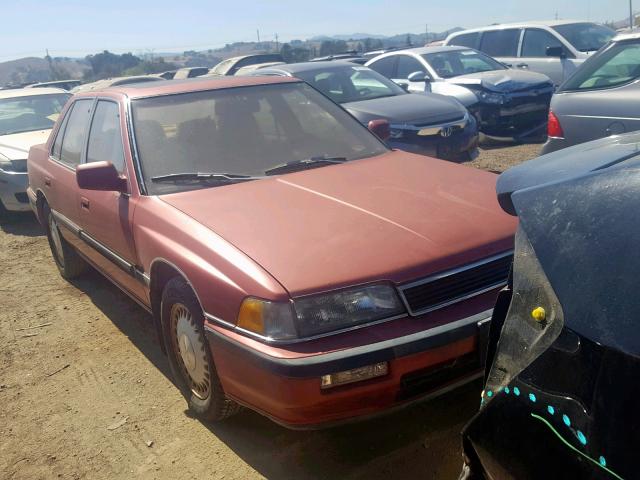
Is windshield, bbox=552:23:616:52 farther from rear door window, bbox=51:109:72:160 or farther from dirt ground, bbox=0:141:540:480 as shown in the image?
dirt ground, bbox=0:141:540:480

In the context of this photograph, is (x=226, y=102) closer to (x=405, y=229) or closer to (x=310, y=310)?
(x=405, y=229)

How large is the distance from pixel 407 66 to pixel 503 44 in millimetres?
2181

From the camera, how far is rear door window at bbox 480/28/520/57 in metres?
11.5

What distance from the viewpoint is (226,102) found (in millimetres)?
3963

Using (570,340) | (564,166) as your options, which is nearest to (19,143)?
(564,166)

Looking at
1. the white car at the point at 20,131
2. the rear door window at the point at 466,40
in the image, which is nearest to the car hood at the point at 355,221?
the white car at the point at 20,131

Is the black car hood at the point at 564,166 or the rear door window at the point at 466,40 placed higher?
the black car hood at the point at 564,166

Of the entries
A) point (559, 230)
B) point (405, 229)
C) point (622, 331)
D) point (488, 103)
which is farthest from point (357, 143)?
point (488, 103)

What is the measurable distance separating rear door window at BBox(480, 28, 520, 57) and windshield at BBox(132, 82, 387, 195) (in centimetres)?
834

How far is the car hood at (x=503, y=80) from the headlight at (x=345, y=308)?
7.71 m

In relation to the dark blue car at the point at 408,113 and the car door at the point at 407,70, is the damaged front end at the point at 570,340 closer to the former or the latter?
the dark blue car at the point at 408,113

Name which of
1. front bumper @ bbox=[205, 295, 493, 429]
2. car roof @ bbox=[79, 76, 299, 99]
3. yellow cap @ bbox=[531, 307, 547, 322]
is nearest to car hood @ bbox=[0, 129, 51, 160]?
car roof @ bbox=[79, 76, 299, 99]

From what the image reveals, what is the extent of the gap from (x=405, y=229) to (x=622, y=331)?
4.79 feet

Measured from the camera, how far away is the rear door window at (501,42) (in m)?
11.5
